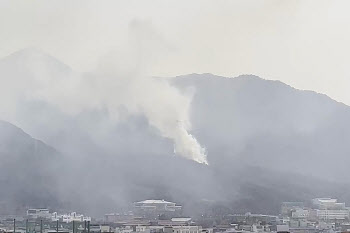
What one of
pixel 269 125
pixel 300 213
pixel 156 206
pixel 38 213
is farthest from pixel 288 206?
pixel 269 125

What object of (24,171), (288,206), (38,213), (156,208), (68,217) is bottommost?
(68,217)

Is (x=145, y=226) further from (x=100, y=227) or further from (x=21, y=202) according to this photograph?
(x=21, y=202)

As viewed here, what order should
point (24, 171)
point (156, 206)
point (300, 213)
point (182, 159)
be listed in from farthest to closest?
1. point (182, 159)
2. point (24, 171)
3. point (156, 206)
4. point (300, 213)

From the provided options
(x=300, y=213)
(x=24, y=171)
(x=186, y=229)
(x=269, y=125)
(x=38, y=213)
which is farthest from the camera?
(x=269, y=125)

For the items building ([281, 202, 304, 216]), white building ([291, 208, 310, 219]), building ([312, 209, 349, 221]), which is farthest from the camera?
building ([281, 202, 304, 216])

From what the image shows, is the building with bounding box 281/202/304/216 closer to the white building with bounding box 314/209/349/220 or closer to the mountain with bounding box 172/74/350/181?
the white building with bounding box 314/209/349/220

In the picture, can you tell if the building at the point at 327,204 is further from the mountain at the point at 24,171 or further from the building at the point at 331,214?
the mountain at the point at 24,171

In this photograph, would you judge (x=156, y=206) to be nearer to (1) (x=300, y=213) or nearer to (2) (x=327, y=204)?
(1) (x=300, y=213)

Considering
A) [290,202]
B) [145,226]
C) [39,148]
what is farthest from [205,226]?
[39,148]

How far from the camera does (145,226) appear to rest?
44719 mm

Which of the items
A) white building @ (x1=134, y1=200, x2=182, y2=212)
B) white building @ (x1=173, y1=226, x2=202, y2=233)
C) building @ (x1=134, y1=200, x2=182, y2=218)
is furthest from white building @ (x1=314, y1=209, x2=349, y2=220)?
white building @ (x1=173, y1=226, x2=202, y2=233)

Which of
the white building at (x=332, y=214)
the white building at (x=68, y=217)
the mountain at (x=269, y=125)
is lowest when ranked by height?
the white building at (x=68, y=217)

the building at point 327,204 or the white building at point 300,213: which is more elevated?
the building at point 327,204

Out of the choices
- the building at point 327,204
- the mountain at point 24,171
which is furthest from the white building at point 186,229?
the building at point 327,204
